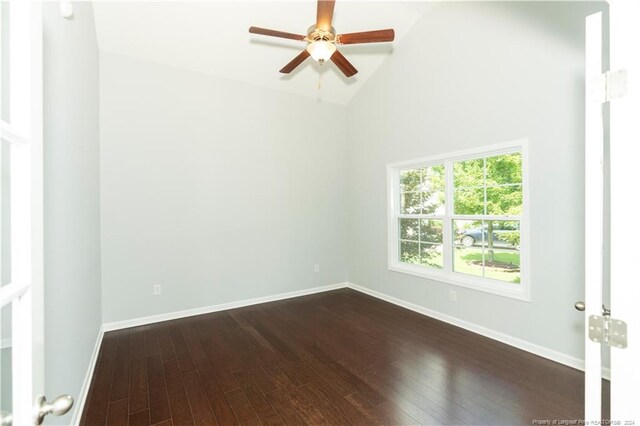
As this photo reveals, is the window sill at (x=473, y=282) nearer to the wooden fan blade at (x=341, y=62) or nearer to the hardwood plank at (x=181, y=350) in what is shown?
the wooden fan blade at (x=341, y=62)

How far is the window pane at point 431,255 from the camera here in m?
3.74

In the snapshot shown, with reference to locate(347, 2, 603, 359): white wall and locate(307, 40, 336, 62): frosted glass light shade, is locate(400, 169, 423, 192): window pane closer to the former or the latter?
locate(347, 2, 603, 359): white wall

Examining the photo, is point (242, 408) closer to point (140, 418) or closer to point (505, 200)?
point (140, 418)

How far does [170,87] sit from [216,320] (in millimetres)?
2939

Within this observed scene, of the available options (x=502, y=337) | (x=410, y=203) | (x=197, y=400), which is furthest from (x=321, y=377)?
(x=410, y=203)

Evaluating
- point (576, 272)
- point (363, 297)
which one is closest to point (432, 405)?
point (576, 272)

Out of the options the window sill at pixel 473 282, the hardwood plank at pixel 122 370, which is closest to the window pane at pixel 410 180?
the window sill at pixel 473 282

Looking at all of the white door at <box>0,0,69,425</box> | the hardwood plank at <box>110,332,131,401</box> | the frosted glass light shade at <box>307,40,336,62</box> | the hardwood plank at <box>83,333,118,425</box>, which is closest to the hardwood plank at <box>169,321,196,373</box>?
the hardwood plank at <box>110,332,131,401</box>

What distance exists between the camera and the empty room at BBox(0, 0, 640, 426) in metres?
0.99

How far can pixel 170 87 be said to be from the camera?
368cm

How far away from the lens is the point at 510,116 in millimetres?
2867

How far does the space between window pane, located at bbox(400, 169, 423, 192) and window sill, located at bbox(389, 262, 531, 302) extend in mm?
1070
